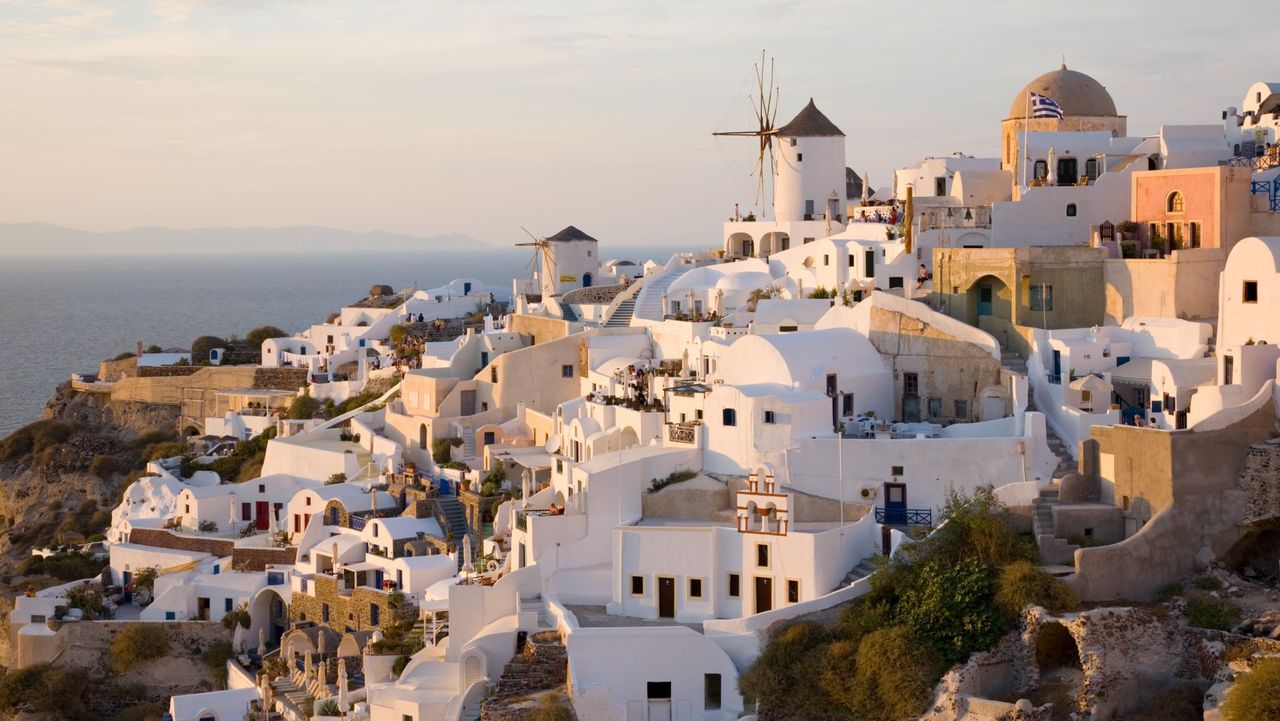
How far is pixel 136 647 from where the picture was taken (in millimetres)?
35156

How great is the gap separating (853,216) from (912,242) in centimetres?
654

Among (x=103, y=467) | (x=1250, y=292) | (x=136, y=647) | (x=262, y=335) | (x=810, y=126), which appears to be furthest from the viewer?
(x=262, y=335)

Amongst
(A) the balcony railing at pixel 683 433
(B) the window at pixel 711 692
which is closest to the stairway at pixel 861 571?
(B) the window at pixel 711 692

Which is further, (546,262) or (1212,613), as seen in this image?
(546,262)

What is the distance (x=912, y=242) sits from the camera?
120ft

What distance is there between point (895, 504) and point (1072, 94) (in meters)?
16.1

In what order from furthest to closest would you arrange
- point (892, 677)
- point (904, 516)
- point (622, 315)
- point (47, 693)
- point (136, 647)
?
point (622, 315) → point (136, 647) → point (47, 693) → point (904, 516) → point (892, 677)

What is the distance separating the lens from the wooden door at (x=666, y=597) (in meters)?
27.6

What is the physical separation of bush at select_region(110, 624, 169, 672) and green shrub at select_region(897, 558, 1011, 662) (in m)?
17.0

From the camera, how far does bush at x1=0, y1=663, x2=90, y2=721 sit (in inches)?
1367

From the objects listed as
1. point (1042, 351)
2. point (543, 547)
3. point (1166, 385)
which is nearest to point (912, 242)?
point (1042, 351)

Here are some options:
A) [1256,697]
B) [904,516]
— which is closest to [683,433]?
[904,516]

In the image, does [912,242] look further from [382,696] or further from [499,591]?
[382,696]

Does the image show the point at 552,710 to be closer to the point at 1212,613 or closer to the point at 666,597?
the point at 666,597
